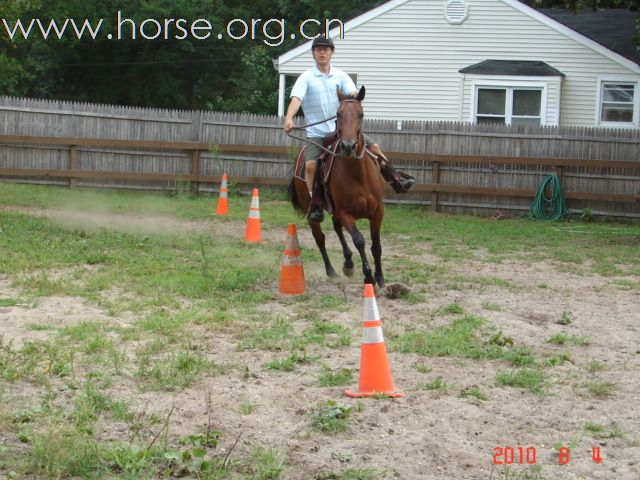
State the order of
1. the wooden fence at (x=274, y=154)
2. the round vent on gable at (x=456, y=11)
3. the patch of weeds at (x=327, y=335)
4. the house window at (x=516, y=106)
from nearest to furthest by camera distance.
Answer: the patch of weeds at (x=327, y=335), the wooden fence at (x=274, y=154), the house window at (x=516, y=106), the round vent on gable at (x=456, y=11)

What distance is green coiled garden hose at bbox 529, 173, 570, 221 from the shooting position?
2112 centimetres

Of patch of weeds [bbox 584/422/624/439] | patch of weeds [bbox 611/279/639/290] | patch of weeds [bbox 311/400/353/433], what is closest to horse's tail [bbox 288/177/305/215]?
patch of weeds [bbox 611/279/639/290]

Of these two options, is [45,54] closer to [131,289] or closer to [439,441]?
[131,289]

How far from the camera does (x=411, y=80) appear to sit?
86.9 ft

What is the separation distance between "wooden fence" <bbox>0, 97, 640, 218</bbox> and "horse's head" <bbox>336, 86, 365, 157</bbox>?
11922 mm

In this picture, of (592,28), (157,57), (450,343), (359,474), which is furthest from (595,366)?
(157,57)

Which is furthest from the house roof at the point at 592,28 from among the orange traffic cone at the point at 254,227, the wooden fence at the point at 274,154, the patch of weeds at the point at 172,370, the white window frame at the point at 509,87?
the patch of weeds at the point at 172,370

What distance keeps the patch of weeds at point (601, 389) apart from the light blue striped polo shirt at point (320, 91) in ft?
16.4

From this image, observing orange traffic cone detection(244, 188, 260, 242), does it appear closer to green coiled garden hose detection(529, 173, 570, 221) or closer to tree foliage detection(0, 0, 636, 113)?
green coiled garden hose detection(529, 173, 570, 221)

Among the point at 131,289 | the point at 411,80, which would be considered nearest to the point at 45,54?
the point at 411,80

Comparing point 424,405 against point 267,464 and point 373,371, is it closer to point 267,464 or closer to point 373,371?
point 373,371

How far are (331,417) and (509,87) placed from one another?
68.5 feet

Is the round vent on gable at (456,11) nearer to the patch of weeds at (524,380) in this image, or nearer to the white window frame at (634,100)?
the white window frame at (634,100)

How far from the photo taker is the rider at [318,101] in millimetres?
10750
